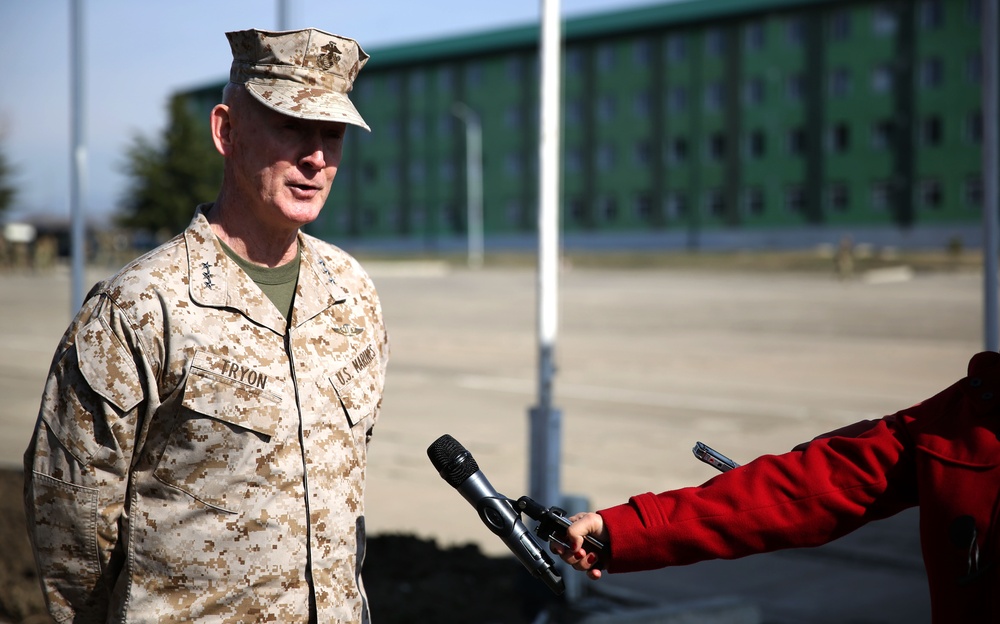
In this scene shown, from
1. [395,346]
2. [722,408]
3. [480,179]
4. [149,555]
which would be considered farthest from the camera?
[480,179]

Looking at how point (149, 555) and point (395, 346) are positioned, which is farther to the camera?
point (395, 346)

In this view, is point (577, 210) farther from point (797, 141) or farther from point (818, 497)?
point (818, 497)

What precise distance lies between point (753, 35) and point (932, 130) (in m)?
11.8

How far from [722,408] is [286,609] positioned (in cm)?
988

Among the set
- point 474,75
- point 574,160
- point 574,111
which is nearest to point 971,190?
point 574,160

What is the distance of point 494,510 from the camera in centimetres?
218

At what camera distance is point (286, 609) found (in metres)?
2.51

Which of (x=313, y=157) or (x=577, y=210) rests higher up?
(x=577, y=210)

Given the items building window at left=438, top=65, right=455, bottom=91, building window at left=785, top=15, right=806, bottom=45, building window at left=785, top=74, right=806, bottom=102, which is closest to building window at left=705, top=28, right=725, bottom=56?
building window at left=785, top=15, right=806, bottom=45

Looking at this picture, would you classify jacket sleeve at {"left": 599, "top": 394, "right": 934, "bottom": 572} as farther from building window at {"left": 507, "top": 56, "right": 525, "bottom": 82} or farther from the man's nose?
building window at {"left": 507, "top": 56, "right": 525, "bottom": 82}

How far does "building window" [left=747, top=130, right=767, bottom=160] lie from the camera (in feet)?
206

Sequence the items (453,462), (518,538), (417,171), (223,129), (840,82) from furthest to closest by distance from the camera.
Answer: (417,171) < (840,82) < (223,129) < (453,462) < (518,538)

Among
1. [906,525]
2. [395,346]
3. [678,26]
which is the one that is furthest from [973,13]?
[906,525]

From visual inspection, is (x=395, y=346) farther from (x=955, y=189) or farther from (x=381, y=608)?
(x=955, y=189)
